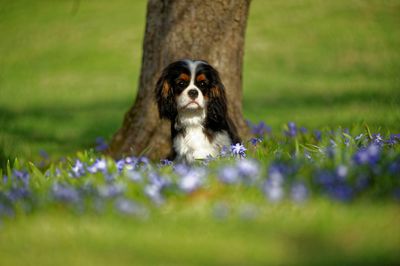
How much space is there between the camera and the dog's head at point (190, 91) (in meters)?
5.60

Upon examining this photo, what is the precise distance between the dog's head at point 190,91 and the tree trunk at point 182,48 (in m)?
0.86

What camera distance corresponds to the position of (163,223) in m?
3.18

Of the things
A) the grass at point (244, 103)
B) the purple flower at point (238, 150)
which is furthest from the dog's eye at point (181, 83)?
the grass at point (244, 103)

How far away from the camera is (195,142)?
5.71m

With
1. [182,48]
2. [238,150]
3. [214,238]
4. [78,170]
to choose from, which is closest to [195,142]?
[238,150]

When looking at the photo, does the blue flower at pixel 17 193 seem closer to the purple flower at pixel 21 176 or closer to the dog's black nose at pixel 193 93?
the purple flower at pixel 21 176

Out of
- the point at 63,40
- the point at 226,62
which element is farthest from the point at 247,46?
the point at 226,62

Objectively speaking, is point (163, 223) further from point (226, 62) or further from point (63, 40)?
point (63, 40)

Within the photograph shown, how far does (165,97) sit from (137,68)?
1276cm

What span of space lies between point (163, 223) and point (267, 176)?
860mm

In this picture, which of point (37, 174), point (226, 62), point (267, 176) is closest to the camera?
point (267, 176)

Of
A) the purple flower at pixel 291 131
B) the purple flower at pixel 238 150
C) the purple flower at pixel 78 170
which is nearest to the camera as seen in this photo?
the purple flower at pixel 78 170

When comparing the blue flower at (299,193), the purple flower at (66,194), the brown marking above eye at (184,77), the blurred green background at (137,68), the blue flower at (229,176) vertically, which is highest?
the blurred green background at (137,68)

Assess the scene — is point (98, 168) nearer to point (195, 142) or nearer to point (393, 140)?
point (195, 142)
